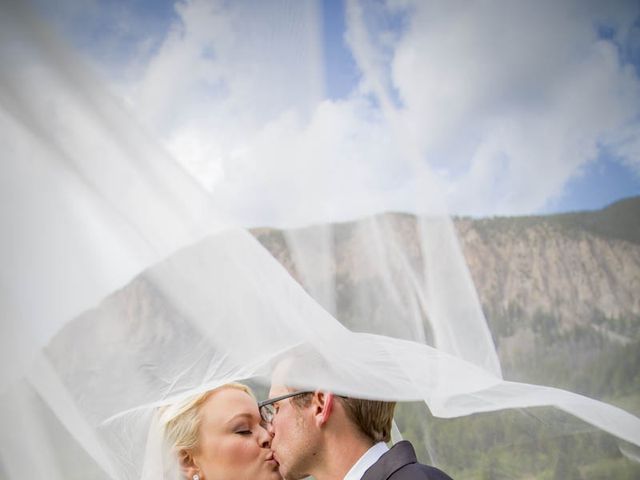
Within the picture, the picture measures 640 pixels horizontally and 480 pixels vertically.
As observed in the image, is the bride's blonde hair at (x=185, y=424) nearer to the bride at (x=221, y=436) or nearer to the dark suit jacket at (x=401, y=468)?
the bride at (x=221, y=436)

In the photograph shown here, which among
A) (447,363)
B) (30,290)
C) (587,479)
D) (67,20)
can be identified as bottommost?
(587,479)

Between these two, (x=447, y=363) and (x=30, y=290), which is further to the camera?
(x=447, y=363)

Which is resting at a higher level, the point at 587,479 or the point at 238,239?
the point at 238,239

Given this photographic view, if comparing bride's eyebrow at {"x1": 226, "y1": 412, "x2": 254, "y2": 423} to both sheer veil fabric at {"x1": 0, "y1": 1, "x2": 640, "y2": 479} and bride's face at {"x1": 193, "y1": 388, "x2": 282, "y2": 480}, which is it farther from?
sheer veil fabric at {"x1": 0, "y1": 1, "x2": 640, "y2": 479}

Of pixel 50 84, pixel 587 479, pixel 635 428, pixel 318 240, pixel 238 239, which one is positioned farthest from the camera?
pixel 587 479

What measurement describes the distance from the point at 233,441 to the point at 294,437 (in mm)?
573

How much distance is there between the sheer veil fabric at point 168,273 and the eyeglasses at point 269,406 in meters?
0.24

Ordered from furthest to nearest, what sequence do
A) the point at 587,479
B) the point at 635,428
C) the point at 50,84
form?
the point at 587,479
the point at 635,428
the point at 50,84

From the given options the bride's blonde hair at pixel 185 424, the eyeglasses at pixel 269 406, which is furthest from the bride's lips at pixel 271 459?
the bride's blonde hair at pixel 185 424

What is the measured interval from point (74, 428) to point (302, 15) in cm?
206

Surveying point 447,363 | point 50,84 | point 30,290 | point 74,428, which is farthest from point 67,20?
point 447,363

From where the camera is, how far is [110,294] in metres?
2.15

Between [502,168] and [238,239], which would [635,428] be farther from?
[238,239]

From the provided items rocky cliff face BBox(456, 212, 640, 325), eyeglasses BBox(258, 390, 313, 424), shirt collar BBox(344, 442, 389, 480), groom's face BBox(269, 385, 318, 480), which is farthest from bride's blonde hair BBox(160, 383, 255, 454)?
rocky cliff face BBox(456, 212, 640, 325)
